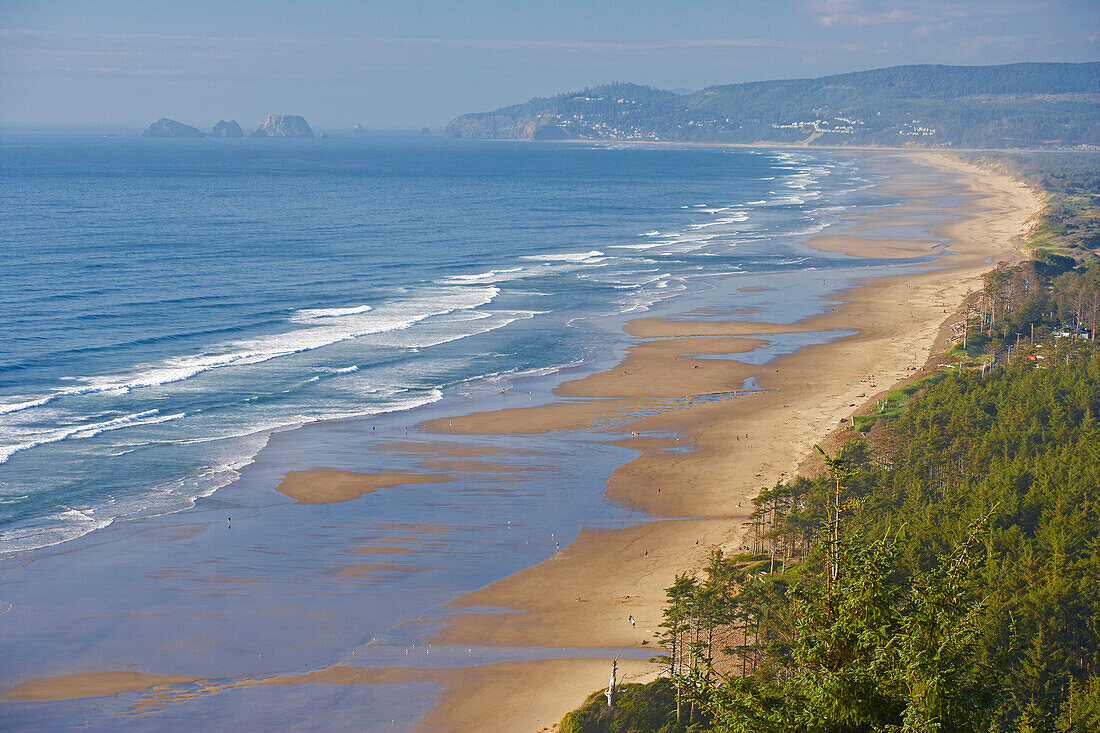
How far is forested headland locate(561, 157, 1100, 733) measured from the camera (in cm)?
1166

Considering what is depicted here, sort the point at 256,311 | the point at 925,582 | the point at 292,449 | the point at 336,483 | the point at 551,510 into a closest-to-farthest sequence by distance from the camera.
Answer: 1. the point at 925,582
2. the point at 551,510
3. the point at 336,483
4. the point at 292,449
5. the point at 256,311

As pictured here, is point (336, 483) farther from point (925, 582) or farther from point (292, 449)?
point (925, 582)

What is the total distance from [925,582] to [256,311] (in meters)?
76.1

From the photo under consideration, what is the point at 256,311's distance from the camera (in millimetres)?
83000

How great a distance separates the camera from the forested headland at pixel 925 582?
1166 cm

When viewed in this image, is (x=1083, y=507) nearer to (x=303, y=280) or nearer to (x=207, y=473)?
(x=207, y=473)

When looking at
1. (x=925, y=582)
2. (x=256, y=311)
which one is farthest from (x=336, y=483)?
(x=256, y=311)

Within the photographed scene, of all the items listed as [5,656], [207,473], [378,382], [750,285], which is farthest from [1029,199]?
[5,656]

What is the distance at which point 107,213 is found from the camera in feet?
474

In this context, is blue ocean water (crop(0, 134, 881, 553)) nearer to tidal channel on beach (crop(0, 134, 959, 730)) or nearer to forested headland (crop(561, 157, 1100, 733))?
tidal channel on beach (crop(0, 134, 959, 730))

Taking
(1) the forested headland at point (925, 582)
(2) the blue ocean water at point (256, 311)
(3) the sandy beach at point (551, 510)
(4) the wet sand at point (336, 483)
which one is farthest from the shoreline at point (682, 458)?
(2) the blue ocean water at point (256, 311)

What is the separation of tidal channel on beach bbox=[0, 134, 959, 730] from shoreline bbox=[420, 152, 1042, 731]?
1.20 m

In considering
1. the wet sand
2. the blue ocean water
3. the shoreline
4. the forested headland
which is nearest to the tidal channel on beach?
the wet sand

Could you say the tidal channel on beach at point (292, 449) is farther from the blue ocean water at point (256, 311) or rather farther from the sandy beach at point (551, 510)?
the blue ocean water at point (256, 311)
